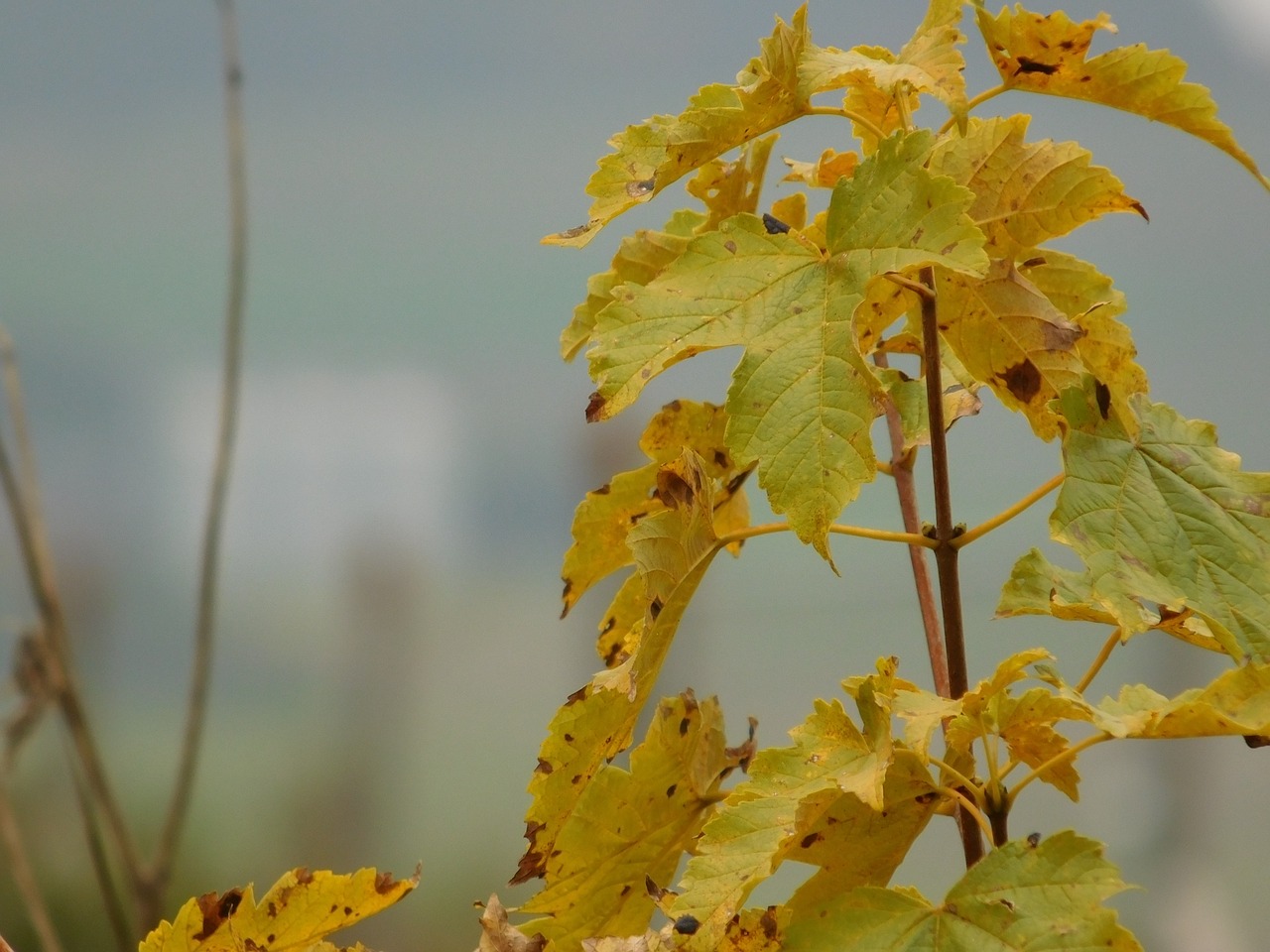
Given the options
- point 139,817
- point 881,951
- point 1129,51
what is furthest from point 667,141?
point 139,817

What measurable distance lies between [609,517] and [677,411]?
0.17 ft

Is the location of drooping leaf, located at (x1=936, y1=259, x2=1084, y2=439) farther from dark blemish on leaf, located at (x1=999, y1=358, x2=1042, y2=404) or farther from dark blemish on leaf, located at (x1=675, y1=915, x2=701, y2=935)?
dark blemish on leaf, located at (x1=675, y1=915, x2=701, y2=935)

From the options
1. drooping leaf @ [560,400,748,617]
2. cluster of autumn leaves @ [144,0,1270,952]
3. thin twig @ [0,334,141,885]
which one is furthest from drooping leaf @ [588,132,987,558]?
thin twig @ [0,334,141,885]

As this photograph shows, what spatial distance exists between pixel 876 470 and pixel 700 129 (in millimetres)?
126

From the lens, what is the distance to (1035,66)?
0.38 meters

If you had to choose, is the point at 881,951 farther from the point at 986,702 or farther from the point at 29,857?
the point at 29,857

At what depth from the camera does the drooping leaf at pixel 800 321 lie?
1.08 feet

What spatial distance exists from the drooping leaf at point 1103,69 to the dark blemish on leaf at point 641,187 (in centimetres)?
12

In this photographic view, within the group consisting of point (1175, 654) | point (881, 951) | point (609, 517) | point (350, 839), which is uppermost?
point (609, 517)

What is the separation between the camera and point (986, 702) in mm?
368

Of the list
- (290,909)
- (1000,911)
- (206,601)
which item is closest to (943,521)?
(1000,911)

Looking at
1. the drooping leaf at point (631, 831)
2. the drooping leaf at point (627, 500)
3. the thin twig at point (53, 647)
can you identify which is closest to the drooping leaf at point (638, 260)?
the drooping leaf at point (627, 500)

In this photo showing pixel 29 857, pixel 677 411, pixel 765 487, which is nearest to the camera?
pixel 765 487

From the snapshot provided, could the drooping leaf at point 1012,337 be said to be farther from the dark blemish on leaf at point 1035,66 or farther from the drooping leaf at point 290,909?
the drooping leaf at point 290,909
